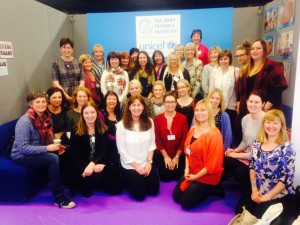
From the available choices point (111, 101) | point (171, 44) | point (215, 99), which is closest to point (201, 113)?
point (215, 99)

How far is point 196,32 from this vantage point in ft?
15.4

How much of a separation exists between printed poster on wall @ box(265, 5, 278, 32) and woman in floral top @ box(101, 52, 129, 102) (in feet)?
8.94

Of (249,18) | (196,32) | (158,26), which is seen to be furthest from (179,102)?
(249,18)

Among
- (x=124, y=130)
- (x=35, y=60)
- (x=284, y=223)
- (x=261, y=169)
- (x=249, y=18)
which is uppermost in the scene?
(x=249, y=18)

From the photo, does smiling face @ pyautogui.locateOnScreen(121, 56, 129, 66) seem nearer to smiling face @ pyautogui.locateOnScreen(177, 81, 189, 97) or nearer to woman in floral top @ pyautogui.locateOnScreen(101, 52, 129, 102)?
woman in floral top @ pyautogui.locateOnScreen(101, 52, 129, 102)

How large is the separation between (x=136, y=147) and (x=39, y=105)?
3.76ft

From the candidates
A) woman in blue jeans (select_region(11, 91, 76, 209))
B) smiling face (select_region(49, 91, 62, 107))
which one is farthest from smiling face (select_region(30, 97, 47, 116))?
smiling face (select_region(49, 91, 62, 107))

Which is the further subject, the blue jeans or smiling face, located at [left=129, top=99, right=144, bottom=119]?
smiling face, located at [left=129, top=99, right=144, bottom=119]

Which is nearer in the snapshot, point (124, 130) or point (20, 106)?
point (124, 130)

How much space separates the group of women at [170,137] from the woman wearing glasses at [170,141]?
0.01 metres

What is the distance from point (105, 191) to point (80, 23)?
4349mm

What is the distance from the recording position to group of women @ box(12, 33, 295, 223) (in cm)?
248

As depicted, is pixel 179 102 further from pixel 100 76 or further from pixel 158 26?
pixel 158 26

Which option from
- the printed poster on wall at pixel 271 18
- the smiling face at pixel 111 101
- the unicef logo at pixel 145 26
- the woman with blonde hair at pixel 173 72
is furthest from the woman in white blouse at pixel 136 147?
the printed poster on wall at pixel 271 18
